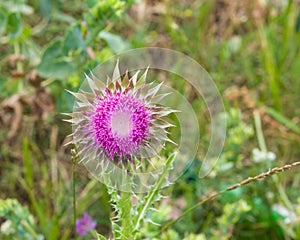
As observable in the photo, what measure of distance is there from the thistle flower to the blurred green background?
1.74 ft

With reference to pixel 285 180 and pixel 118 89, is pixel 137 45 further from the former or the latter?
pixel 118 89

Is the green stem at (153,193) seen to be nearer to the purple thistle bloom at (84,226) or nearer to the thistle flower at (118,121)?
the thistle flower at (118,121)

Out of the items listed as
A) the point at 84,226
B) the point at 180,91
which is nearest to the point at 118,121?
the point at 84,226

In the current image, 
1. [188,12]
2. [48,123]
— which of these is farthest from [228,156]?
[188,12]

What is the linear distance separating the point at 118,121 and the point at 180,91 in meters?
1.21

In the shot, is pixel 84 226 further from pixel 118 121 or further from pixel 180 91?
pixel 180 91

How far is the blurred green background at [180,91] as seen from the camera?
81.2 inches

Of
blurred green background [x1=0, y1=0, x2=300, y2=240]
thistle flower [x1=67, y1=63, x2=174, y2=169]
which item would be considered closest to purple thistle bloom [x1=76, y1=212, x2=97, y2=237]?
blurred green background [x1=0, y1=0, x2=300, y2=240]

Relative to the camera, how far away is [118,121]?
50.6 inches

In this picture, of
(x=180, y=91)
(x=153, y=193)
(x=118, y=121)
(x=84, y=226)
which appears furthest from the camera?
(x=180, y=91)

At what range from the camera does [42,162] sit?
2432 mm

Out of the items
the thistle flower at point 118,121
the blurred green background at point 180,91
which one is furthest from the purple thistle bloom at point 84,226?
the thistle flower at point 118,121

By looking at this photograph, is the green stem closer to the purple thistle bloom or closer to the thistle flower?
the thistle flower

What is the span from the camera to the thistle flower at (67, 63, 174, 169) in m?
1.25
